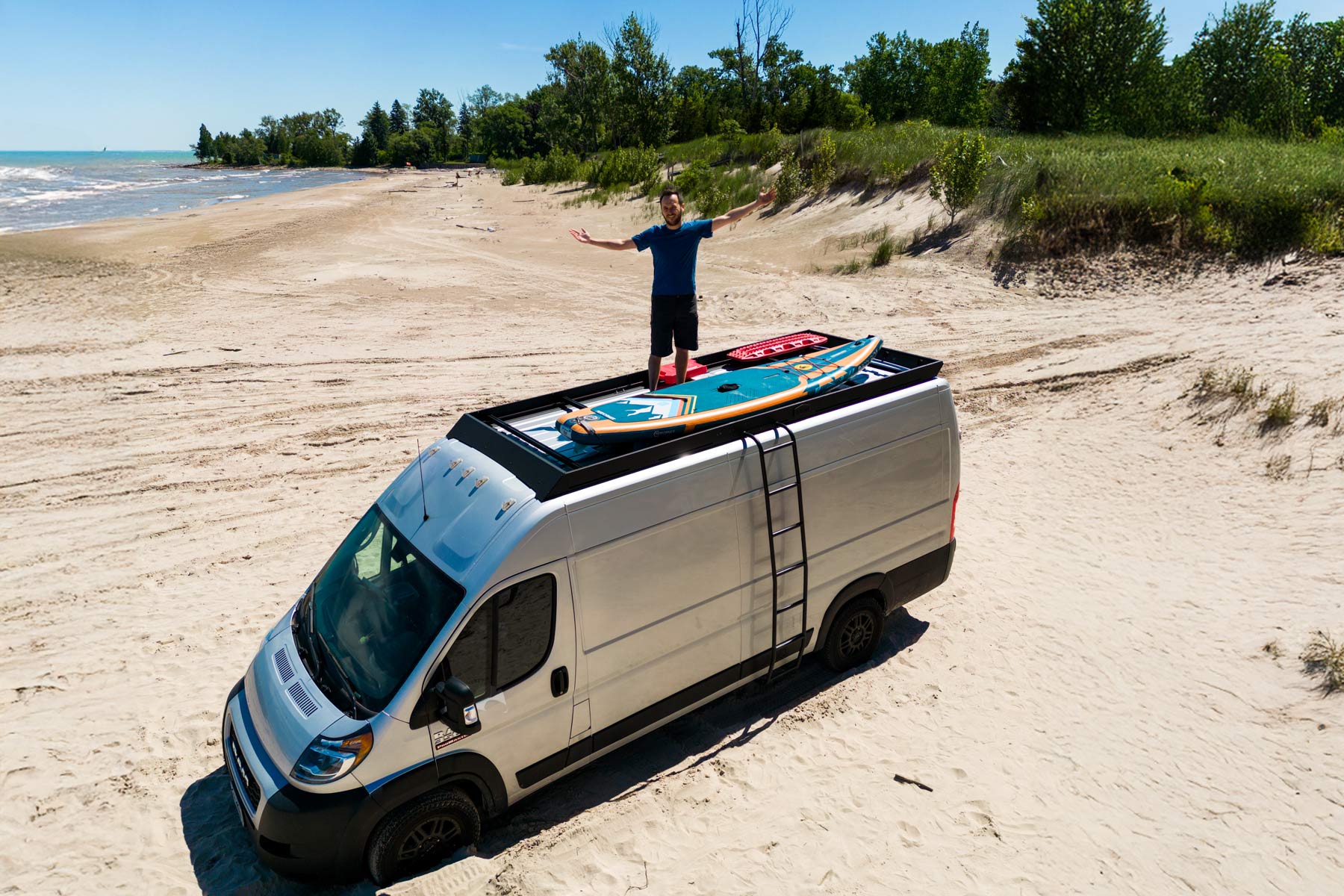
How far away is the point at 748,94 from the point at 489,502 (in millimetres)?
68413

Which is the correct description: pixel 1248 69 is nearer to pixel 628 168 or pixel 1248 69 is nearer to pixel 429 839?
pixel 628 168

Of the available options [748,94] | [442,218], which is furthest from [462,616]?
[748,94]

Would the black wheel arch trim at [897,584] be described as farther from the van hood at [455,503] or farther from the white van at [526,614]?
the van hood at [455,503]

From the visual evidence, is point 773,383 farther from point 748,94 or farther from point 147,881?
point 748,94

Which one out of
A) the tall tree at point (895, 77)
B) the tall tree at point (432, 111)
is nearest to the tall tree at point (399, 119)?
the tall tree at point (432, 111)

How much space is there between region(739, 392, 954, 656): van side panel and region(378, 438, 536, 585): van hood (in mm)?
1585

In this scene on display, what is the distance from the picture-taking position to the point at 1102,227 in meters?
17.0

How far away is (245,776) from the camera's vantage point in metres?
4.55

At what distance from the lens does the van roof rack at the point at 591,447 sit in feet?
15.0

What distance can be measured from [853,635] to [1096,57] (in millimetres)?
41421

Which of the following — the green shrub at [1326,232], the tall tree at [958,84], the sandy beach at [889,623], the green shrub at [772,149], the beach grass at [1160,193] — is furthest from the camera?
the tall tree at [958,84]

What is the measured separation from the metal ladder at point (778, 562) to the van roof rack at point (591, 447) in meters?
0.18

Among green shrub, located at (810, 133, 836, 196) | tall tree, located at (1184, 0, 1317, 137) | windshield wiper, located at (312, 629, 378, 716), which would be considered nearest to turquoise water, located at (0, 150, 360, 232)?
green shrub, located at (810, 133, 836, 196)

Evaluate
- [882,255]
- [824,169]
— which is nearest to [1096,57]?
[824,169]
